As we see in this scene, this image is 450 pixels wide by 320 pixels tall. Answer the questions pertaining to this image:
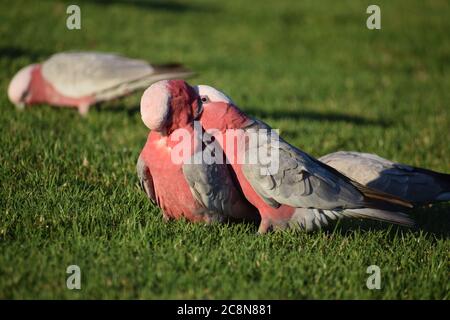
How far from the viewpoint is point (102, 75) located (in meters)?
6.82

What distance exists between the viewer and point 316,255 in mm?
3625

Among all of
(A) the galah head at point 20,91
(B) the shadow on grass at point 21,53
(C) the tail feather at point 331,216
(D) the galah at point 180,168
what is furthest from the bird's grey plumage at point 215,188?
(B) the shadow on grass at point 21,53

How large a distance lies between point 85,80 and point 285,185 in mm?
3824

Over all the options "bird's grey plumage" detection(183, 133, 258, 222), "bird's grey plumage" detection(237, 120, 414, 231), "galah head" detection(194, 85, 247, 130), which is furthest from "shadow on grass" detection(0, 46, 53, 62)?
"bird's grey plumage" detection(237, 120, 414, 231)

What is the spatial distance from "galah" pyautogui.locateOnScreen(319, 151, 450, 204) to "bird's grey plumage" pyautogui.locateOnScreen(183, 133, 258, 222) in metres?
1.19

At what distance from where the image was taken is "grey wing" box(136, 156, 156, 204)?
390cm

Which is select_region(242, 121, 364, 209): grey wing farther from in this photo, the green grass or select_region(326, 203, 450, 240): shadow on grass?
select_region(326, 203, 450, 240): shadow on grass

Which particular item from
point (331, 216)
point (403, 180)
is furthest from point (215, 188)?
point (403, 180)

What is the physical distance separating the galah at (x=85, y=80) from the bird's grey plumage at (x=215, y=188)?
10.7ft

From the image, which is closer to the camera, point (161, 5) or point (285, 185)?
point (285, 185)

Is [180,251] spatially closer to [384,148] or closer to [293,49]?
[384,148]

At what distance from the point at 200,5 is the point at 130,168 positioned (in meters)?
11.2

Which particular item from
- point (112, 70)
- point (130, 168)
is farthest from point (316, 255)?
point (112, 70)

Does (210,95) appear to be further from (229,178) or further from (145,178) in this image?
(145,178)
